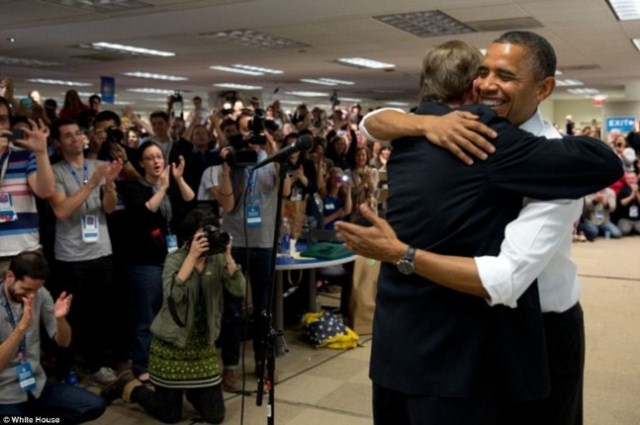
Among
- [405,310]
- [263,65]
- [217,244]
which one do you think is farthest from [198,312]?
[263,65]

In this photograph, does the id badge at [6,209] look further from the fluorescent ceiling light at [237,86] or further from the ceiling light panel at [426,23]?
the fluorescent ceiling light at [237,86]

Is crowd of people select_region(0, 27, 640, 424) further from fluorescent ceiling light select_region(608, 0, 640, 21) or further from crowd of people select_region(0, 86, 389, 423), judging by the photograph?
fluorescent ceiling light select_region(608, 0, 640, 21)

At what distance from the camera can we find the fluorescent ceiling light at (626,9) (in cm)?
585

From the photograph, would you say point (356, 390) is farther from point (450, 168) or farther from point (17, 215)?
point (450, 168)

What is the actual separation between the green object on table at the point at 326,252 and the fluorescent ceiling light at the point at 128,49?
5.19 meters

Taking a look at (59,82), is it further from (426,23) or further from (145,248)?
(145,248)

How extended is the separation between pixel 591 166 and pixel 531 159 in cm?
12

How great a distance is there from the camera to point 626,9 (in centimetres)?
614

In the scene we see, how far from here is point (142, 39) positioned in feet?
25.8

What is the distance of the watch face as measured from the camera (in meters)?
1.25

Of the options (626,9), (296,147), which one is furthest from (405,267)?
(626,9)

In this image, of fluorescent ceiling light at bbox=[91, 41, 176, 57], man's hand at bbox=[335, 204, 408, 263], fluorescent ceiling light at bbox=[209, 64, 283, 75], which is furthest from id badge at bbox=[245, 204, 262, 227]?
fluorescent ceiling light at bbox=[209, 64, 283, 75]

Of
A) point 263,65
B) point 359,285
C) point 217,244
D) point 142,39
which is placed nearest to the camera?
point 217,244

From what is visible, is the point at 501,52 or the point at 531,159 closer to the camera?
the point at 531,159
